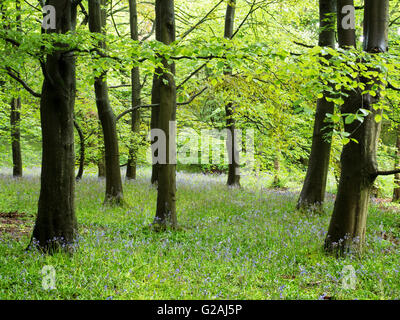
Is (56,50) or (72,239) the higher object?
(56,50)

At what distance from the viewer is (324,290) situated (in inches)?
175

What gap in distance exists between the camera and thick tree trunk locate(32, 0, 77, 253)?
5387 millimetres

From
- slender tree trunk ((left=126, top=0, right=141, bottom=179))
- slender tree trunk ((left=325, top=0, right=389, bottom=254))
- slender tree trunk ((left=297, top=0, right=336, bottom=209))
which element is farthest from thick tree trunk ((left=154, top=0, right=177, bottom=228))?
slender tree trunk ((left=126, top=0, right=141, bottom=179))

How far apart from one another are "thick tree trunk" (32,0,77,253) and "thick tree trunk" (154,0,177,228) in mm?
2092

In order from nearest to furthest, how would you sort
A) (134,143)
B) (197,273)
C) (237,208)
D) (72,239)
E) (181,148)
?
(197,273)
(72,239)
(237,208)
(134,143)
(181,148)

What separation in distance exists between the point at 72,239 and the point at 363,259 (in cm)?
523

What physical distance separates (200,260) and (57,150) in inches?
122

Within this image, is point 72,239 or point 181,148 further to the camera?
point 181,148

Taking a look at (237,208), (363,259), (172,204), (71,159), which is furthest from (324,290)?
(237,208)

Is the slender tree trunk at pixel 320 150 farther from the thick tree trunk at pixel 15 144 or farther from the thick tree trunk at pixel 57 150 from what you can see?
the thick tree trunk at pixel 15 144

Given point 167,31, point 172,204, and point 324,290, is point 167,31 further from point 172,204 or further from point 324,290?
point 324,290

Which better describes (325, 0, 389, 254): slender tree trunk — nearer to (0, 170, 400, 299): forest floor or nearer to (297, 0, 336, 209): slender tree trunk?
(0, 170, 400, 299): forest floor

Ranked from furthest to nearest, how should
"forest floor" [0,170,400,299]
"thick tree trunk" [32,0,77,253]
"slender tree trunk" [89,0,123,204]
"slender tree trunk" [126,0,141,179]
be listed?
"slender tree trunk" [126,0,141,179], "slender tree trunk" [89,0,123,204], "thick tree trunk" [32,0,77,253], "forest floor" [0,170,400,299]

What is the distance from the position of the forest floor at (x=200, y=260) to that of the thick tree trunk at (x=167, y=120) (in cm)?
51
